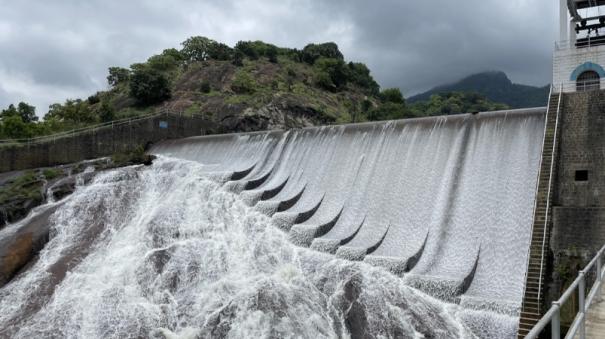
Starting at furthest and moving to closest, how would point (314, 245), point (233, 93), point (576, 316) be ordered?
point (233, 93)
point (314, 245)
point (576, 316)

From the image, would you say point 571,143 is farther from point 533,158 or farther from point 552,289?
point 552,289

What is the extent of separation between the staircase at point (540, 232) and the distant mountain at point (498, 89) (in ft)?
389

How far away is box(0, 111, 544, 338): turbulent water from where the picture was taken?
A: 10625 mm

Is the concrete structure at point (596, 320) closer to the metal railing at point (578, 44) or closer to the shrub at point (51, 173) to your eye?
the metal railing at point (578, 44)

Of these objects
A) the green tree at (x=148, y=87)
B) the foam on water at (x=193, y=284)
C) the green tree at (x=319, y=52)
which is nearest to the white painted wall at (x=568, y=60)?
the foam on water at (x=193, y=284)

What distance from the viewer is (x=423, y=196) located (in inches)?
563

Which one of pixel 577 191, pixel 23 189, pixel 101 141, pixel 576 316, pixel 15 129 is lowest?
pixel 23 189

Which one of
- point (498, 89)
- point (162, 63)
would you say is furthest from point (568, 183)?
point (498, 89)

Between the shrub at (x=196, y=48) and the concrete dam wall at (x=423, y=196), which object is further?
the shrub at (x=196, y=48)

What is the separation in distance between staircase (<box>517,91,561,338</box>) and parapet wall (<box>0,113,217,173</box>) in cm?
1925

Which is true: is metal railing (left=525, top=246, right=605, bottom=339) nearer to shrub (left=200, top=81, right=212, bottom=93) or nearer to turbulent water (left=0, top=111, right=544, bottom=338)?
turbulent water (left=0, top=111, right=544, bottom=338)

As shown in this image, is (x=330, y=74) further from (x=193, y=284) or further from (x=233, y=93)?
(x=193, y=284)

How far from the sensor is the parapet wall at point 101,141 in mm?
21344

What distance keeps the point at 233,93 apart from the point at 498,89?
14674 cm
